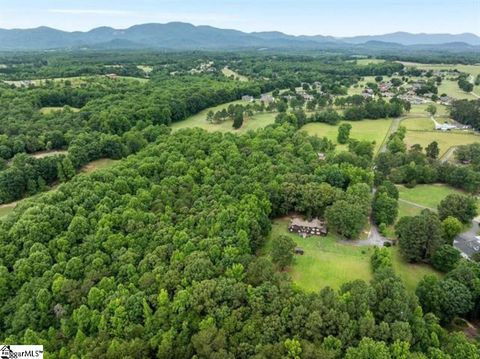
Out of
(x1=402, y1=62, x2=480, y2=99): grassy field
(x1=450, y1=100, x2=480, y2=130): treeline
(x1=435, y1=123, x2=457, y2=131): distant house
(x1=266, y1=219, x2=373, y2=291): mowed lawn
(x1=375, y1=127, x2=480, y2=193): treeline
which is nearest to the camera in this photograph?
(x1=266, y1=219, x2=373, y2=291): mowed lawn

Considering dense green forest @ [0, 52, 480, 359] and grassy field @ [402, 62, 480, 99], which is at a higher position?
grassy field @ [402, 62, 480, 99]

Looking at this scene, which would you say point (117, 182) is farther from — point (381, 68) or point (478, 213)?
point (381, 68)

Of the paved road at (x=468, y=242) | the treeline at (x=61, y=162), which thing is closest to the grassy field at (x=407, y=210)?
the paved road at (x=468, y=242)

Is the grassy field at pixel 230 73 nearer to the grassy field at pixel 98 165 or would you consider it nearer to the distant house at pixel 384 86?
the distant house at pixel 384 86

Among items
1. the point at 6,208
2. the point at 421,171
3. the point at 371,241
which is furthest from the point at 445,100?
the point at 6,208

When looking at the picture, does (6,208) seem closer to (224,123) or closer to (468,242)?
(224,123)

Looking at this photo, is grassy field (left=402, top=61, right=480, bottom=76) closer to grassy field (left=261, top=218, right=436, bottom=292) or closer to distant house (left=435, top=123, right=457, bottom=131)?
distant house (left=435, top=123, right=457, bottom=131)

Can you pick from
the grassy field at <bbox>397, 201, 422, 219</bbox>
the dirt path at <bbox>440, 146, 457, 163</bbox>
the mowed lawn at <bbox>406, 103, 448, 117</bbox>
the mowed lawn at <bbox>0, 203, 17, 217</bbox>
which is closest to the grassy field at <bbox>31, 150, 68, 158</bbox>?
the mowed lawn at <bbox>0, 203, 17, 217</bbox>
